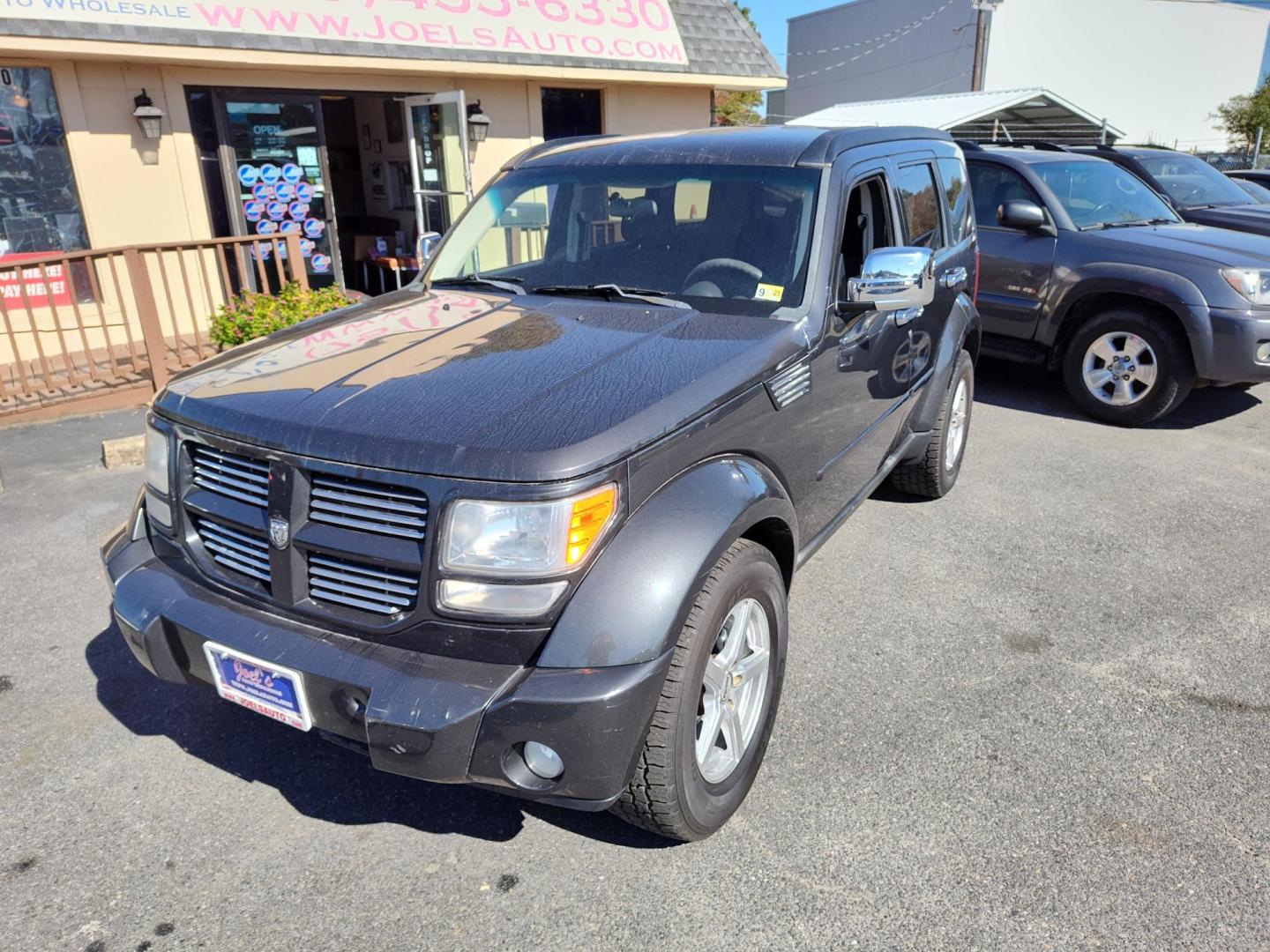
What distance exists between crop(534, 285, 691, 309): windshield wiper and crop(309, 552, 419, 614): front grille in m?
1.44

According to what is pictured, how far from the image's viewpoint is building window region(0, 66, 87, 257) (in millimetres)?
7605

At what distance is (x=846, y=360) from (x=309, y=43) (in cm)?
737

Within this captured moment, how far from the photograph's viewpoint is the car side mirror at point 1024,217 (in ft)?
22.0

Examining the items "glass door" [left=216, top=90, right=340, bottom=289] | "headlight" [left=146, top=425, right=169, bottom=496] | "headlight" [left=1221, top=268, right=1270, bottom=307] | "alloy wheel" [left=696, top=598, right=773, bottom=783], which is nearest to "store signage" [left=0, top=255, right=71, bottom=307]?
"glass door" [left=216, top=90, right=340, bottom=289]

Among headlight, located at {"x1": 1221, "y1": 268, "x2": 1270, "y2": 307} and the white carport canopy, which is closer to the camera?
headlight, located at {"x1": 1221, "y1": 268, "x2": 1270, "y2": 307}

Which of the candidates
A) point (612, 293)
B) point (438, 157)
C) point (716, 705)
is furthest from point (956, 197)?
point (438, 157)

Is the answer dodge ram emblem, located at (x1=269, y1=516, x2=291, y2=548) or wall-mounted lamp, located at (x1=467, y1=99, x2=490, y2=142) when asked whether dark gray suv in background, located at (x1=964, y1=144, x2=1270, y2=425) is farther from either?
dodge ram emblem, located at (x1=269, y1=516, x2=291, y2=548)

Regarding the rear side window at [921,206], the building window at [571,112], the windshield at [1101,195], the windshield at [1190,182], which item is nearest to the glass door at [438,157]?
the building window at [571,112]

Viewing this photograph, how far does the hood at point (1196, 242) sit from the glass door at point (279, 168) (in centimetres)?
721

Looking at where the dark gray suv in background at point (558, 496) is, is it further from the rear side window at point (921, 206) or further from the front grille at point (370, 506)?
the rear side window at point (921, 206)

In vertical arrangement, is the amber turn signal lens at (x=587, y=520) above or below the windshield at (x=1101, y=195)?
below

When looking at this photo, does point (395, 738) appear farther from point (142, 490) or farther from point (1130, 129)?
point (1130, 129)

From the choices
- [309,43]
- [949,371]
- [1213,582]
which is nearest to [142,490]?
[949,371]

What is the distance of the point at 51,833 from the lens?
105 inches
